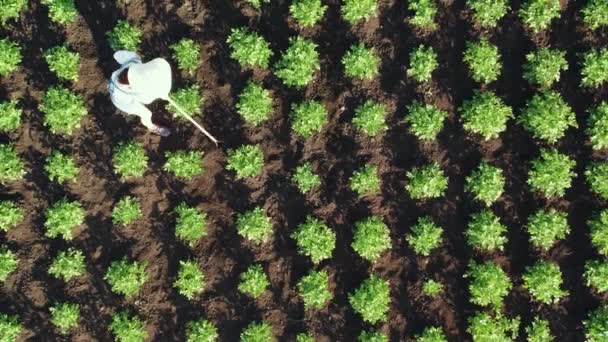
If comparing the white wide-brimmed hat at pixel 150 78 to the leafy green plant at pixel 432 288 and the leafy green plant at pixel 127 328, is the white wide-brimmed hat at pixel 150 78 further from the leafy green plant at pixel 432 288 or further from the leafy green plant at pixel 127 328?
the leafy green plant at pixel 432 288

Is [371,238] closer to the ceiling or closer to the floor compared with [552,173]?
closer to the floor

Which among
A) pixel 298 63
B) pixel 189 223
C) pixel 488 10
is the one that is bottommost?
pixel 189 223

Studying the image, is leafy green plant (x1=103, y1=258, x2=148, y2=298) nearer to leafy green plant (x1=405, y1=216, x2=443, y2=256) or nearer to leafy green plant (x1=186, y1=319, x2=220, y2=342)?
leafy green plant (x1=186, y1=319, x2=220, y2=342)

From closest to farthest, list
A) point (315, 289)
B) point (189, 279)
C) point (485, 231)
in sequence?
point (485, 231), point (315, 289), point (189, 279)

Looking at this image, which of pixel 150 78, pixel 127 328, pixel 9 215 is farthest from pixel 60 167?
pixel 150 78

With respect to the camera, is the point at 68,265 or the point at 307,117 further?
the point at 68,265

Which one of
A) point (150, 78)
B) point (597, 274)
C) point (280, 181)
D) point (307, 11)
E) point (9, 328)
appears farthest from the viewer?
point (280, 181)

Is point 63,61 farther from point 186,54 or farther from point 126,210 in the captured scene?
point 126,210
